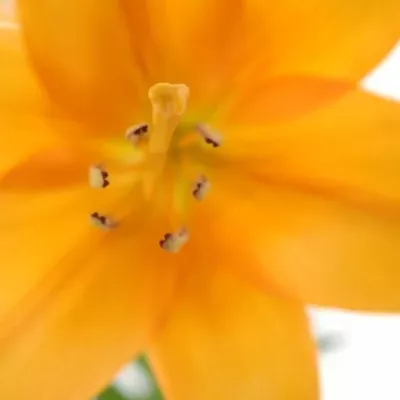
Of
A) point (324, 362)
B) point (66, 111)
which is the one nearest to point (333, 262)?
point (66, 111)

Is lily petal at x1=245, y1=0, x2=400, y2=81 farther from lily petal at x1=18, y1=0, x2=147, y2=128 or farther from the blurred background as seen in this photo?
the blurred background

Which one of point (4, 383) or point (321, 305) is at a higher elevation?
point (321, 305)

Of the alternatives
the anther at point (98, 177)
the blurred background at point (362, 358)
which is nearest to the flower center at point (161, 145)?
the anther at point (98, 177)

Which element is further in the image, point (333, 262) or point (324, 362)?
point (324, 362)

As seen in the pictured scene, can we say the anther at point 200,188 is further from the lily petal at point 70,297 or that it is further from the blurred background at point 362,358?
the blurred background at point 362,358

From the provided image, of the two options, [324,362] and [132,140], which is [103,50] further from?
[324,362]

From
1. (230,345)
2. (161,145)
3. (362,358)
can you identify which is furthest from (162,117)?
(362,358)
